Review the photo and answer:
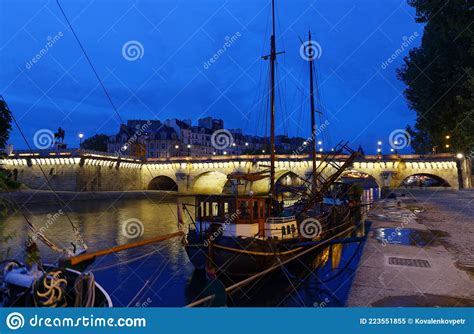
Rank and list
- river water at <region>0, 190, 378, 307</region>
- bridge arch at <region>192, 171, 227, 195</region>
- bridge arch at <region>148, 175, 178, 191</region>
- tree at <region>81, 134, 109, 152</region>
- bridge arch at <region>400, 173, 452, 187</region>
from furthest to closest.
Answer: tree at <region>81, 134, 109, 152</region> < bridge arch at <region>148, 175, 178, 191</region> < bridge arch at <region>192, 171, 227, 195</region> < bridge arch at <region>400, 173, 452, 187</region> < river water at <region>0, 190, 378, 307</region>

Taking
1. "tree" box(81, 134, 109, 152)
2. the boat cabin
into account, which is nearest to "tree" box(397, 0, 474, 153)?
the boat cabin

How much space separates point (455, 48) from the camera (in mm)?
25594

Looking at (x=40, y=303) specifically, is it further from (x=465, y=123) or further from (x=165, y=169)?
(x=165, y=169)

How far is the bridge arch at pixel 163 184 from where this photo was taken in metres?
83.6

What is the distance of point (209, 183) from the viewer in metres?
84.1

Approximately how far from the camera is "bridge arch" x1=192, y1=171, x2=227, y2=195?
78188mm

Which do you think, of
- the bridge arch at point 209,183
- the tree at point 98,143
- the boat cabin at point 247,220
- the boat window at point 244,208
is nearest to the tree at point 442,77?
the boat cabin at point 247,220

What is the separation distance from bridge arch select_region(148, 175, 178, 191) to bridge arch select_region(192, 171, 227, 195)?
25.0 feet

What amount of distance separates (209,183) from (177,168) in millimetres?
11959

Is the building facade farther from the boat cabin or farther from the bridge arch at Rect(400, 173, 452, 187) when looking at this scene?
the boat cabin

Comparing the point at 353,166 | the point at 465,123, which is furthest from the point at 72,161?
the point at 465,123

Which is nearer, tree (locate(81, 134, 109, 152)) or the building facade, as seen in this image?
the building facade

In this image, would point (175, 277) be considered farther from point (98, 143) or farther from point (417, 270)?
point (98, 143)

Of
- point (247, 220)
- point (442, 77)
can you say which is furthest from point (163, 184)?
point (247, 220)
